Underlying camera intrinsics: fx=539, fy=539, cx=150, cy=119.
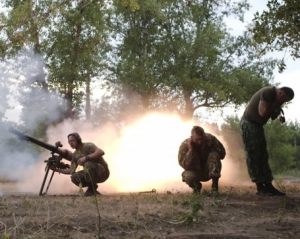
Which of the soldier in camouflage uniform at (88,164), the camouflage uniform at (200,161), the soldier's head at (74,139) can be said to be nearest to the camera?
the camouflage uniform at (200,161)

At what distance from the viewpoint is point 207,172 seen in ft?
31.3

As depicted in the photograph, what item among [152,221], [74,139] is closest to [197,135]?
[74,139]

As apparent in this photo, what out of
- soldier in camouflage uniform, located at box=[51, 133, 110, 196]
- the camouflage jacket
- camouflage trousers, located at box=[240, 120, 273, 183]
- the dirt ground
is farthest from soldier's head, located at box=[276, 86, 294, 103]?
soldier in camouflage uniform, located at box=[51, 133, 110, 196]

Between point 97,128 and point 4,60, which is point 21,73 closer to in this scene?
point 4,60

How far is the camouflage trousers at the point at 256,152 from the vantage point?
30.3ft

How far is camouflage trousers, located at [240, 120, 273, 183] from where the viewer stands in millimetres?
9227

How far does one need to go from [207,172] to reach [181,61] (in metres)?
20.9

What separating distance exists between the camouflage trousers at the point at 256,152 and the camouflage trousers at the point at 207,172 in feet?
1.82

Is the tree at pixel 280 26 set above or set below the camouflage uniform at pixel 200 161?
above

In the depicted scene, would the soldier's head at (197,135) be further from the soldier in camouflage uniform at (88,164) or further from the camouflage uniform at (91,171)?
the camouflage uniform at (91,171)

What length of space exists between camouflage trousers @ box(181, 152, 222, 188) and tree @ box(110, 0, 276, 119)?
758 inches

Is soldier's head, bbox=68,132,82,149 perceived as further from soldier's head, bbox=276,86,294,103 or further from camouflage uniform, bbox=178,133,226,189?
soldier's head, bbox=276,86,294,103

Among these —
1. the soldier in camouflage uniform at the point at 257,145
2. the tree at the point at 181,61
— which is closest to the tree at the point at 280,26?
the soldier in camouflage uniform at the point at 257,145

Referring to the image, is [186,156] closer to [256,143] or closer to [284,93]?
[256,143]
